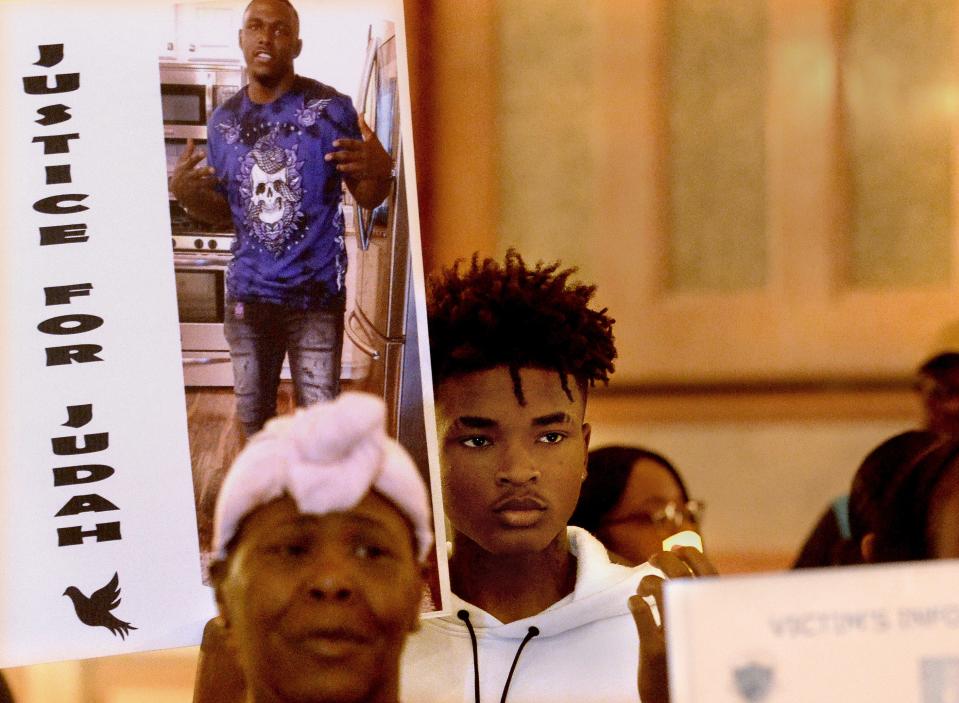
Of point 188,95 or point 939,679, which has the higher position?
point 188,95

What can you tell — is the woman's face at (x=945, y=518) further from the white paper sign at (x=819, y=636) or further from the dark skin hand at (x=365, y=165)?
the dark skin hand at (x=365, y=165)

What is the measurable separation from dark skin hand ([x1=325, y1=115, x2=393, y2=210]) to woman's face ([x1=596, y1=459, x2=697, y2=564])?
50cm

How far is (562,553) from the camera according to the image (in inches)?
31.1

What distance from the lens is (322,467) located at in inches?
23.9

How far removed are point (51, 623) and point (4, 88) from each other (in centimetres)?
31

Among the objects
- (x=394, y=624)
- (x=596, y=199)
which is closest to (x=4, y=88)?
(x=394, y=624)

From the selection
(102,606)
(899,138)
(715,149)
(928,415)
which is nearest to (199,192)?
(102,606)

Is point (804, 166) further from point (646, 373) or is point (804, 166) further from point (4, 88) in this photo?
point (4, 88)

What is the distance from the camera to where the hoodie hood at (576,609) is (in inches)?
30.3

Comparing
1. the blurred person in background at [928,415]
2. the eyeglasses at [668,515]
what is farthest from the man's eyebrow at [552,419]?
the blurred person in background at [928,415]

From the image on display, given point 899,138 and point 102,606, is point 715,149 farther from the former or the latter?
point 102,606

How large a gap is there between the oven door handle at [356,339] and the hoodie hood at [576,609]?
170mm

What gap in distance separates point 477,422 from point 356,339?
0.09 m

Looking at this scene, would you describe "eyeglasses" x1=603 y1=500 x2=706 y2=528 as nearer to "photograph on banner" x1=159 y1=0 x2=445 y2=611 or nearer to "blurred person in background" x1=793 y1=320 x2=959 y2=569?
"blurred person in background" x1=793 y1=320 x2=959 y2=569
